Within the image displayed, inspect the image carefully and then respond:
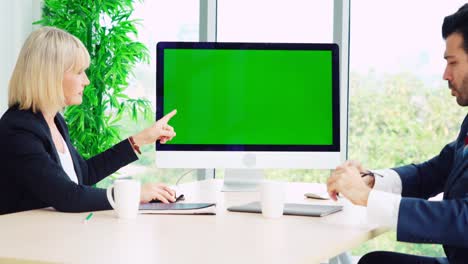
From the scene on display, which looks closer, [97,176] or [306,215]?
[306,215]

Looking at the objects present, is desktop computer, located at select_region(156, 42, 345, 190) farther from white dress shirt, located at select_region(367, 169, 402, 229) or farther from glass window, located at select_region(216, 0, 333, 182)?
glass window, located at select_region(216, 0, 333, 182)

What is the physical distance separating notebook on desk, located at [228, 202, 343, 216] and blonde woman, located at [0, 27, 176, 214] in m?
0.25

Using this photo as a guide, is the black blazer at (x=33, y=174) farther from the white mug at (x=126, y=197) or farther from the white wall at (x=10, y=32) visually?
the white wall at (x=10, y=32)

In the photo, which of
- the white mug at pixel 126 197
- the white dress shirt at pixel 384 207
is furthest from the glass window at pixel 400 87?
the white mug at pixel 126 197

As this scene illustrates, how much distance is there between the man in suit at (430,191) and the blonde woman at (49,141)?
0.67 meters

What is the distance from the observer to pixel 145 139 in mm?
2701

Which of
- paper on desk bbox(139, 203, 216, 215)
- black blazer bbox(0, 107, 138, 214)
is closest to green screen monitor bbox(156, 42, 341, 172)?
paper on desk bbox(139, 203, 216, 215)

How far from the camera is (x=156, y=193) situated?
2.26 meters

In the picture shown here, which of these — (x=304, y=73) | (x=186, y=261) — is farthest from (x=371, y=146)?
A: (x=186, y=261)

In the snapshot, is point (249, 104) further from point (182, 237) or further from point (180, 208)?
point (182, 237)

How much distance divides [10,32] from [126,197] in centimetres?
321

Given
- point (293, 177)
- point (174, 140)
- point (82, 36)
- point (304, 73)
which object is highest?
point (82, 36)

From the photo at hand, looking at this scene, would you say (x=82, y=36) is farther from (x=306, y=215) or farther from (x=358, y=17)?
(x=306, y=215)

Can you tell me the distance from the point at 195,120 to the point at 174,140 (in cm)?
12
